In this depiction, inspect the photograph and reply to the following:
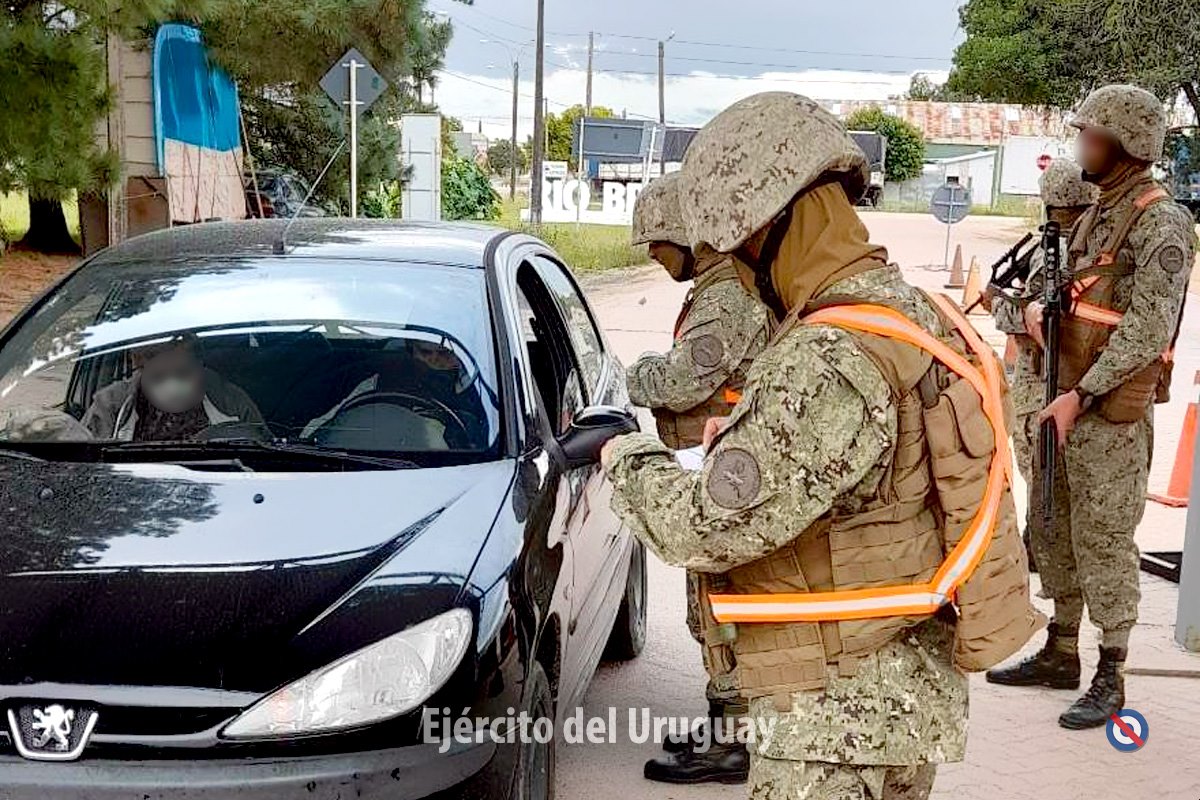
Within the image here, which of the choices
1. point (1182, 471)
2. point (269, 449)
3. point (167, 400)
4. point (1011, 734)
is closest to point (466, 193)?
point (1182, 471)

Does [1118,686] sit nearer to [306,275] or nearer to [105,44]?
[306,275]

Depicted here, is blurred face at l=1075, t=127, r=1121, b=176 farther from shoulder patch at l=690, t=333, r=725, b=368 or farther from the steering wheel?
the steering wheel

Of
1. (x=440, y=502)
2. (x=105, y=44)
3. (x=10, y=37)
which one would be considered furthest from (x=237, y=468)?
(x=105, y=44)

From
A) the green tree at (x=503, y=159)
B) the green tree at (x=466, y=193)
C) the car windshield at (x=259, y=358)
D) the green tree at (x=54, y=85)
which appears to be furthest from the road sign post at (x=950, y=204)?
the green tree at (x=503, y=159)

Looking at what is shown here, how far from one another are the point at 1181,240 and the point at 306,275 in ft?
8.87

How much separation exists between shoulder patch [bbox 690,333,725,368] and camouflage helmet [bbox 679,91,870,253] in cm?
151

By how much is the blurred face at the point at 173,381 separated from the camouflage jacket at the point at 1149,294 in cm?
276

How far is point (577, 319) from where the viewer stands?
460 centimetres

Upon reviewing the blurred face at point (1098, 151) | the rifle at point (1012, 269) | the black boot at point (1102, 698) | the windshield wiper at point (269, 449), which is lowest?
the black boot at point (1102, 698)

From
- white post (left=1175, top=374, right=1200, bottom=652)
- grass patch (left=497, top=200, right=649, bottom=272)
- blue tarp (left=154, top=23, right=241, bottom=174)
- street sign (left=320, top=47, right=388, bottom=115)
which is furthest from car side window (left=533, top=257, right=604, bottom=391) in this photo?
grass patch (left=497, top=200, right=649, bottom=272)

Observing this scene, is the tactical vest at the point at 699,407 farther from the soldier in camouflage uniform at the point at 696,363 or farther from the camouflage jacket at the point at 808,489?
the camouflage jacket at the point at 808,489

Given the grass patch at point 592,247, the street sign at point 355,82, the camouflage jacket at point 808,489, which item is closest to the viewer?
the camouflage jacket at point 808,489

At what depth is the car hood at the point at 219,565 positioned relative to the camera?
2.38 metres

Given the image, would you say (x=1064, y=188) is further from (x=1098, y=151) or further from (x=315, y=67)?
(x=315, y=67)
